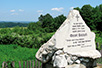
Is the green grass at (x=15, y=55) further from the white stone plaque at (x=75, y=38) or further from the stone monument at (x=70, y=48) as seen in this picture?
the white stone plaque at (x=75, y=38)

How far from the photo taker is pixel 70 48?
5.50 meters

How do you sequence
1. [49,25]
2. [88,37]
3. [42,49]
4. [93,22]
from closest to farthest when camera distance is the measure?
[42,49], [88,37], [93,22], [49,25]

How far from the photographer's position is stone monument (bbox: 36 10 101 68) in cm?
522

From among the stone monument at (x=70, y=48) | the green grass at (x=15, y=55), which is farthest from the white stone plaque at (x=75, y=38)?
the green grass at (x=15, y=55)

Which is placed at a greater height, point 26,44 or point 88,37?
A: point 88,37

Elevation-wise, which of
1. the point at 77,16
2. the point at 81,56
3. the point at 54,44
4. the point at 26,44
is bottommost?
the point at 26,44

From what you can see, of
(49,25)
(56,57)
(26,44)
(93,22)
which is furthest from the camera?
(49,25)

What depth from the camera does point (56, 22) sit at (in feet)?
140

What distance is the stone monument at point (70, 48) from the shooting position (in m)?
5.22

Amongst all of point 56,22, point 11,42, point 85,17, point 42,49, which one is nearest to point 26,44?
point 11,42

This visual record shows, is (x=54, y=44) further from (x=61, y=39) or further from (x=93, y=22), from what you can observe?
(x=93, y=22)

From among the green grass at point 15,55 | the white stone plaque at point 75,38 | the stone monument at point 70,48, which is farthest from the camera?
the green grass at point 15,55

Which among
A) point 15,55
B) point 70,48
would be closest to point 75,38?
point 70,48

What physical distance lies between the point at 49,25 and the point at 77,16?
35.4 meters
